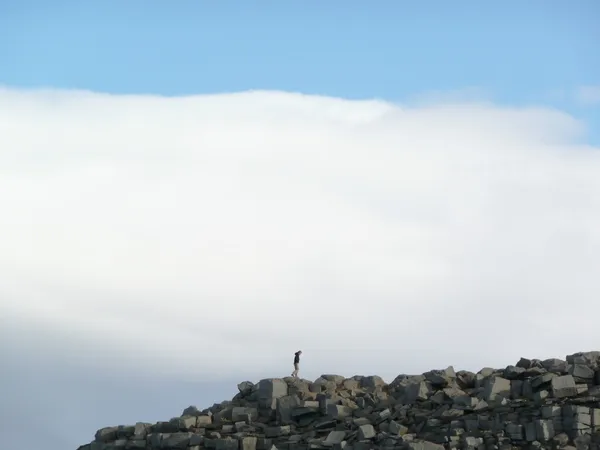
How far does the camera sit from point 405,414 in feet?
99.0

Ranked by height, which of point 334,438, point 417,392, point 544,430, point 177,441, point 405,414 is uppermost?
point 417,392

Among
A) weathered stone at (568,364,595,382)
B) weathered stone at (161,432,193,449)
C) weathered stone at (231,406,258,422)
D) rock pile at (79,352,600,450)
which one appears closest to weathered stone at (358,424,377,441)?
rock pile at (79,352,600,450)

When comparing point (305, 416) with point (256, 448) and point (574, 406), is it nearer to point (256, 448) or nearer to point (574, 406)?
point (256, 448)

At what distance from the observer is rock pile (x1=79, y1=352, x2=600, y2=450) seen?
27.5 meters

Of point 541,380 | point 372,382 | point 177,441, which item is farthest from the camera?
point 372,382

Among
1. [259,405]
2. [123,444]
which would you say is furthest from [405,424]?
[123,444]

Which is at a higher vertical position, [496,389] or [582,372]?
[582,372]

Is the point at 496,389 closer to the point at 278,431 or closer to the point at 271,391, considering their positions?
the point at 278,431

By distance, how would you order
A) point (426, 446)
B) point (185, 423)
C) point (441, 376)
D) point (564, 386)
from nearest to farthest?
point (426, 446) < point (564, 386) < point (441, 376) < point (185, 423)

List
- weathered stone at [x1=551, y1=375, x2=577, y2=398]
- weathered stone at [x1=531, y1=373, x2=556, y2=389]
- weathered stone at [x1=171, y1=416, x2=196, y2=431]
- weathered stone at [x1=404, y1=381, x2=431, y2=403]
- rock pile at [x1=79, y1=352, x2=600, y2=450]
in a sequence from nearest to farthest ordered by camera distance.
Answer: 1. rock pile at [x1=79, y1=352, x2=600, y2=450]
2. weathered stone at [x1=551, y1=375, x2=577, y2=398]
3. weathered stone at [x1=531, y1=373, x2=556, y2=389]
4. weathered stone at [x1=404, y1=381, x2=431, y2=403]
5. weathered stone at [x1=171, y1=416, x2=196, y2=431]

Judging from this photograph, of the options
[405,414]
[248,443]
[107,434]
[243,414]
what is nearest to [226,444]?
[248,443]

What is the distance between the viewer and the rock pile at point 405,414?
27484 millimetres

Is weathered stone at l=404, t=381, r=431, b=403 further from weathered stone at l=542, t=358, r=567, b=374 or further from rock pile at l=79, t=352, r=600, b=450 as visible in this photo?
weathered stone at l=542, t=358, r=567, b=374

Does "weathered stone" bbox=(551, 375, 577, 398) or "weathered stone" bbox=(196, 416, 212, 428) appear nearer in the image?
"weathered stone" bbox=(551, 375, 577, 398)
